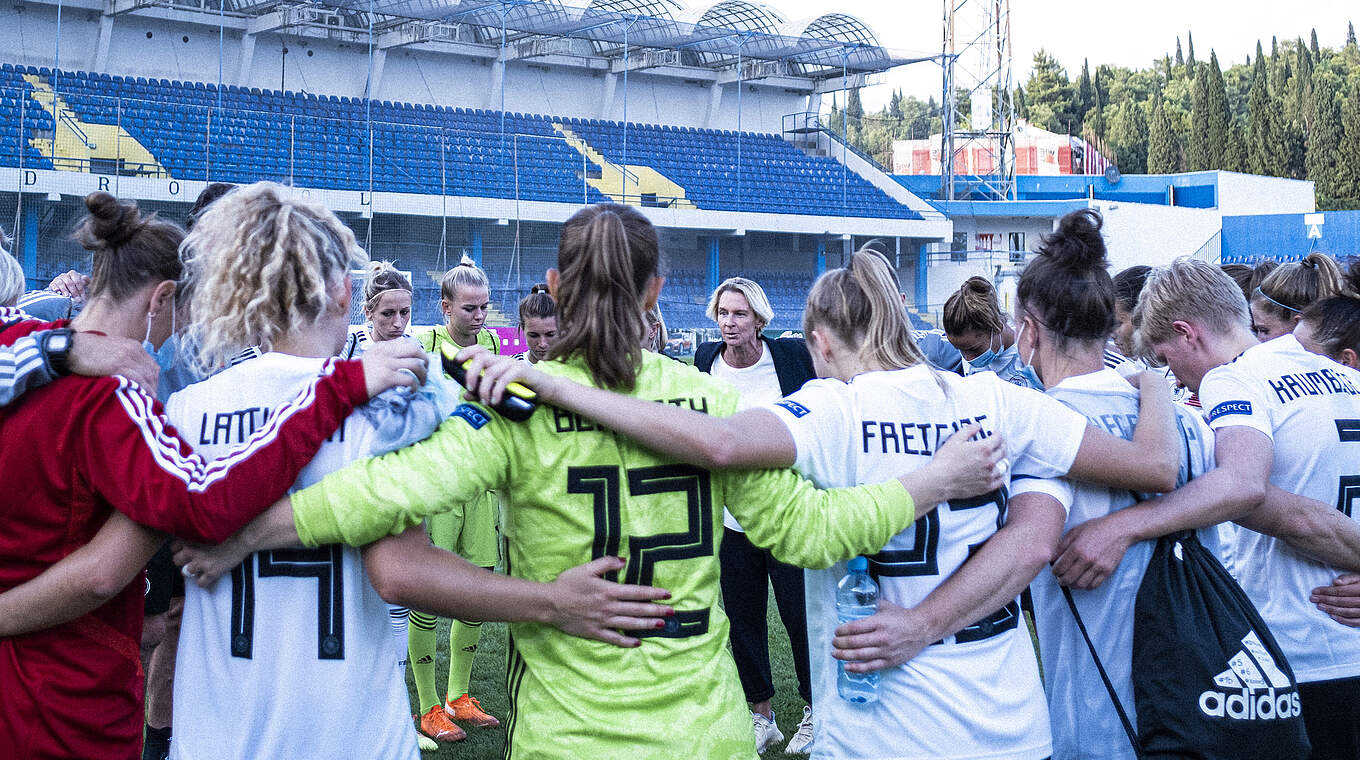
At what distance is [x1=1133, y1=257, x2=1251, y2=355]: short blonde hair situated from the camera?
10.2 feet

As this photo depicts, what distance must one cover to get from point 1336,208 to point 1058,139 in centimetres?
1309

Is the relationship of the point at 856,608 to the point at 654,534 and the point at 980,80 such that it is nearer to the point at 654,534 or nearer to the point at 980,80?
the point at 654,534

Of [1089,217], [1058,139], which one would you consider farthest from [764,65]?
[1089,217]

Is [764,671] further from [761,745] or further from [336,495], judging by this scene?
[336,495]

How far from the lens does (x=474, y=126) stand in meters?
30.6

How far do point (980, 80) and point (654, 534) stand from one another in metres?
39.6

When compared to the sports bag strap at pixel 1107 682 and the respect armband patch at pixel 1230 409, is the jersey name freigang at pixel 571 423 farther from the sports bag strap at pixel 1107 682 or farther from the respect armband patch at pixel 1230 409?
the respect armband patch at pixel 1230 409

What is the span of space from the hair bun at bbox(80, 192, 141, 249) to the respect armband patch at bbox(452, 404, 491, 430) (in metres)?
0.89

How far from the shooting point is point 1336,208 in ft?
173

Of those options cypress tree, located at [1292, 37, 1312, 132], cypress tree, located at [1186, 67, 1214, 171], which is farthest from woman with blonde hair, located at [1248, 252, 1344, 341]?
cypress tree, located at [1292, 37, 1312, 132]

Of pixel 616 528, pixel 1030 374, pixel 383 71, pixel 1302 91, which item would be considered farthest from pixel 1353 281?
pixel 1302 91

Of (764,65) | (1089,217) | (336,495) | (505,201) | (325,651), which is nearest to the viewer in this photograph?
(336,495)

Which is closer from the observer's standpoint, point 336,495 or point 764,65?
point 336,495

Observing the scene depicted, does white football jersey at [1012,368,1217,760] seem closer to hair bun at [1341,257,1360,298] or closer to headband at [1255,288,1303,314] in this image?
hair bun at [1341,257,1360,298]
